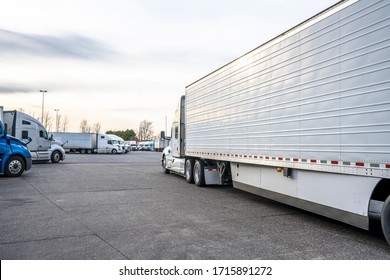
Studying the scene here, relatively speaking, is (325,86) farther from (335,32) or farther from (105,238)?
(105,238)

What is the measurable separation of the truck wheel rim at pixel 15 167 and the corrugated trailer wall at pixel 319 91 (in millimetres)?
11043

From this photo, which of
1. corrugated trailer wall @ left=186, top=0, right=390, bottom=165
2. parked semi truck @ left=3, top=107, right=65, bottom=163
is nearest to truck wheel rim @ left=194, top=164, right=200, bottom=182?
corrugated trailer wall @ left=186, top=0, right=390, bottom=165

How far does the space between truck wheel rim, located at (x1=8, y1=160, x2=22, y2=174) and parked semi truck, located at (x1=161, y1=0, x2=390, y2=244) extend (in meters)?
10.9

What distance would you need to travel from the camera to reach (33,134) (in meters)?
25.7

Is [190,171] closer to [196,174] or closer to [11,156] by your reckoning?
[196,174]

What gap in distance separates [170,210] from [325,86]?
4672 millimetres

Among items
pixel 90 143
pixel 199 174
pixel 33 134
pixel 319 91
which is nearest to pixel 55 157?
pixel 33 134

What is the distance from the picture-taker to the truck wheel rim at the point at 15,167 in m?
16.5

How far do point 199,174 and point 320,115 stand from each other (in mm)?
7396

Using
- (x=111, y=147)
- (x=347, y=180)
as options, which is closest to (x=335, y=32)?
(x=347, y=180)

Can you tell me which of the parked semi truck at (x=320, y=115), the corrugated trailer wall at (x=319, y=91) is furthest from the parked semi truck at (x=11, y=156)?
the corrugated trailer wall at (x=319, y=91)

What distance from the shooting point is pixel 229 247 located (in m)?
5.68

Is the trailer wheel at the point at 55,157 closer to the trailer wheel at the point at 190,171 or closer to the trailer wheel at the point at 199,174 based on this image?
the trailer wheel at the point at 190,171

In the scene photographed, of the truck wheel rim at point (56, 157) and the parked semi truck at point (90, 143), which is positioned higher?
the parked semi truck at point (90, 143)
